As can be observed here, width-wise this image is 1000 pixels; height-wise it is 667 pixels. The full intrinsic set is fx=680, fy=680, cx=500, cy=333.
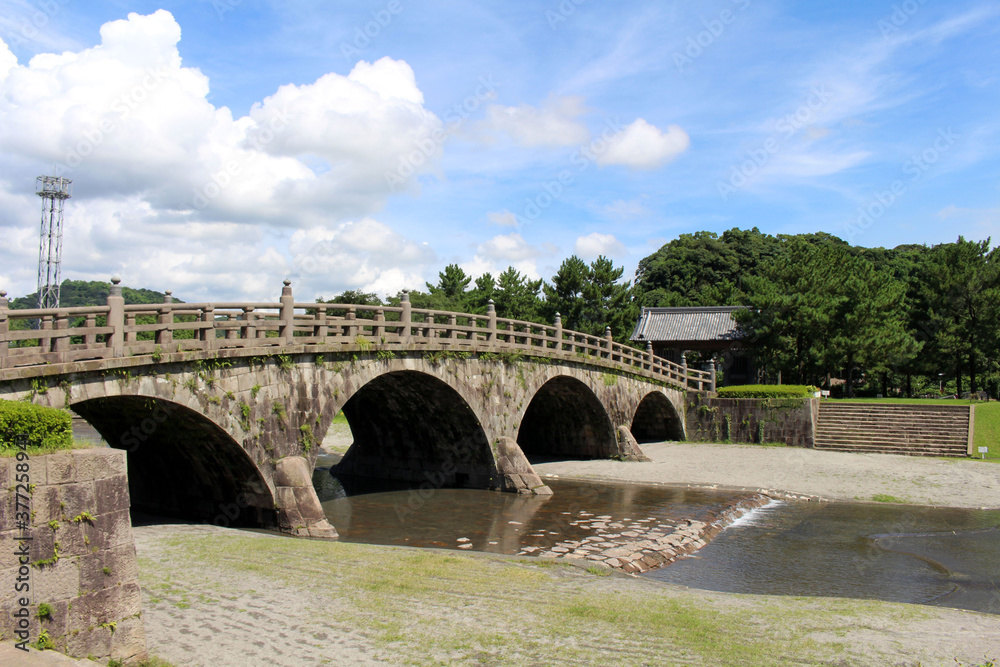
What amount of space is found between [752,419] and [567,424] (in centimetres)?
1015

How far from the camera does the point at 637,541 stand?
16672mm

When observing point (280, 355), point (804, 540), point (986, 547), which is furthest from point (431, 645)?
point (986, 547)

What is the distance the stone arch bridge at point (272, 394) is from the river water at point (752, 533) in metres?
1.96

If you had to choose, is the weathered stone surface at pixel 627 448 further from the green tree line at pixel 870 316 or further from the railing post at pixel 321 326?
the railing post at pixel 321 326

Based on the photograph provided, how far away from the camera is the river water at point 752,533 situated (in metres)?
13.9

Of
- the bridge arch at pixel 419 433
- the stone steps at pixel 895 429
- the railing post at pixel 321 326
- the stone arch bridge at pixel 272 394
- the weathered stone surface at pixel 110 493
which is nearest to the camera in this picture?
the weathered stone surface at pixel 110 493

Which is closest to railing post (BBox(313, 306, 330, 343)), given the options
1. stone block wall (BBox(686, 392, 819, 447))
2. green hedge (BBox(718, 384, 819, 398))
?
stone block wall (BBox(686, 392, 819, 447))

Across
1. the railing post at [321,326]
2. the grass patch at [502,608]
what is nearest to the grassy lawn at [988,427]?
the grass patch at [502,608]

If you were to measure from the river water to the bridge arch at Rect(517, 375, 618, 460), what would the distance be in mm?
5719

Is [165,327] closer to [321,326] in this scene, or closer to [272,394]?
[272,394]

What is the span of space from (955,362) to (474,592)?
43.1 m

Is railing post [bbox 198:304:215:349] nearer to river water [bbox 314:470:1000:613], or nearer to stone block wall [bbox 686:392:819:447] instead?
river water [bbox 314:470:1000:613]

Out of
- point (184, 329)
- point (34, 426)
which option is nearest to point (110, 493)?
point (34, 426)

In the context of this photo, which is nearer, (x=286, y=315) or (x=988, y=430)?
(x=286, y=315)
